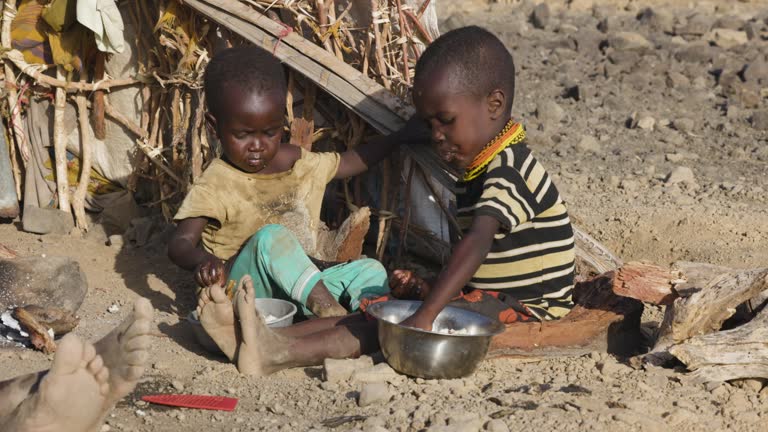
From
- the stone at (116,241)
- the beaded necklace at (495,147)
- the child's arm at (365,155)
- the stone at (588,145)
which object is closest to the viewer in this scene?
the beaded necklace at (495,147)

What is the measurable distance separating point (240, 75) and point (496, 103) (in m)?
1.03

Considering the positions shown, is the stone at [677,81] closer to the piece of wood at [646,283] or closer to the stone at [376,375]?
the piece of wood at [646,283]

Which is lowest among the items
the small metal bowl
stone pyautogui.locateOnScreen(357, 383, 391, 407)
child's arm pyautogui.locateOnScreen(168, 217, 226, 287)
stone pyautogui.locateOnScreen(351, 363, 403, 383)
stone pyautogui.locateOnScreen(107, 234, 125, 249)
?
stone pyautogui.locateOnScreen(107, 234, 125, 249)

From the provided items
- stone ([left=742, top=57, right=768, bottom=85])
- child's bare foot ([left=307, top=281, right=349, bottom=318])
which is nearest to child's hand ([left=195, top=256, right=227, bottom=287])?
child's bare foot ([left=307, top=281, right=349, bottom=318])

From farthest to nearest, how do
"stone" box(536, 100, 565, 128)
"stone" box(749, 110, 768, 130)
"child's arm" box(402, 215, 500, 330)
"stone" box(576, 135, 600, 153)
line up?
"stone" box(536, 100, 565, 128)
"stone" box(749, 110, 768, 130)
"stone" box(576, 135, 600, 153)
"child's arm" box(402, 215, 500, 330)

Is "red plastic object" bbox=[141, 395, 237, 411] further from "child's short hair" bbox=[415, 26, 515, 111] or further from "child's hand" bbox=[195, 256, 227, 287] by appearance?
"child's short hair" bbox=[415, 26, 515, 111]

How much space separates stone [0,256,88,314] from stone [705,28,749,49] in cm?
691

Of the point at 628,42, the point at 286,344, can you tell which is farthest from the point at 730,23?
the point at 286,344

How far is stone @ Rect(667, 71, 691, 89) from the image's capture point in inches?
305

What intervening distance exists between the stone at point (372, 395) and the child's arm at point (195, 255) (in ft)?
2.38

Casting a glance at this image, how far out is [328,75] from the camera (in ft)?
13.4

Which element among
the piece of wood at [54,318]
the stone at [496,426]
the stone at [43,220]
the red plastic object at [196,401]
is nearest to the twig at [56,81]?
the stone at [43,220]

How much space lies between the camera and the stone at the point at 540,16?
9.84 metres

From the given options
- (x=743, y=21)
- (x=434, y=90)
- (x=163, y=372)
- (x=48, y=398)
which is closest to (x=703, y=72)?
(x=743, y=21)
